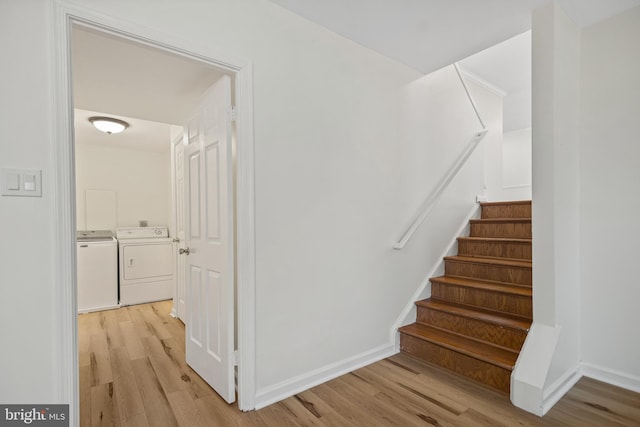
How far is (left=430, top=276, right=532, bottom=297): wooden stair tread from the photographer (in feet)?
7.86

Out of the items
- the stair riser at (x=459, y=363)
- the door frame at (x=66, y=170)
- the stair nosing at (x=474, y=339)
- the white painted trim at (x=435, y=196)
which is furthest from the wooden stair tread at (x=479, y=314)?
the door frame at (x=66, y=170)

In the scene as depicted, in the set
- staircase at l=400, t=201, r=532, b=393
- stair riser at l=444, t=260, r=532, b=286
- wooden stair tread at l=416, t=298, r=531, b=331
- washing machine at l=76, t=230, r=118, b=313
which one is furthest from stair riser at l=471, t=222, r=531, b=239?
washing machine at l=76, t=230, r=118, b=313

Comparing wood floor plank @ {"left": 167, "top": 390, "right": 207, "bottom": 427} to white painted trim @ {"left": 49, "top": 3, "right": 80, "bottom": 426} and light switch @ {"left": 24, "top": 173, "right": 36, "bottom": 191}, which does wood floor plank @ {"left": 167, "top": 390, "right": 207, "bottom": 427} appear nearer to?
white painted trim @ {"left": 49, "top": 3, "right": 80, "bottom": 426}

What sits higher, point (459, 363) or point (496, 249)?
point (496, 249)

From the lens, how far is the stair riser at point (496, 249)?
2.74 m

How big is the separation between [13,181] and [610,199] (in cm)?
334

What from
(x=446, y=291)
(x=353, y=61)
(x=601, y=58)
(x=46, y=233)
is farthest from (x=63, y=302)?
(x=601, y=58)

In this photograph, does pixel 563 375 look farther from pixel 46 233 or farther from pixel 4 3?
pixel 4 3

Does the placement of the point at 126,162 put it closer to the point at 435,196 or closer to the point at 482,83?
the point at 435,196

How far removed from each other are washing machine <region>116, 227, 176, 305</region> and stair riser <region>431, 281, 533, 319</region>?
3474 mm

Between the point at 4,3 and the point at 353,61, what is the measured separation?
1919 mm

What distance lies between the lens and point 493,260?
9.24 feet

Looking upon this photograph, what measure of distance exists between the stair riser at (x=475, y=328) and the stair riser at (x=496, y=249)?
2.75 ft

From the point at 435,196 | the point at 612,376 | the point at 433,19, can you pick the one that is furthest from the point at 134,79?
the point at 612,376
